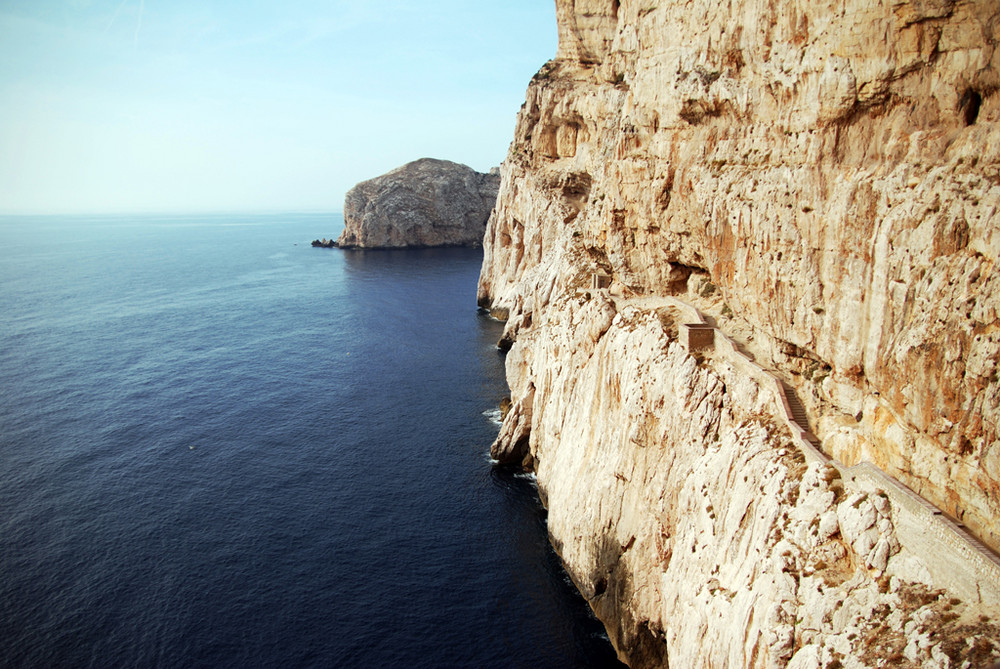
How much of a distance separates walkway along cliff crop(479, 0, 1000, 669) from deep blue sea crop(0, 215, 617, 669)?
358 inches

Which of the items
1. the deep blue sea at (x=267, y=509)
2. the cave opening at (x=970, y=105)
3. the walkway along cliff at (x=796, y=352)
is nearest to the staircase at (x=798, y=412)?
the walkway along cliff at (x=796, y=352)

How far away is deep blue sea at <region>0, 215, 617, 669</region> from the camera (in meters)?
43.1

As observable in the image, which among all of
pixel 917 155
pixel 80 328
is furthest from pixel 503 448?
pixel 80 328

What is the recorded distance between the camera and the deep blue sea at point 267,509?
141 feet

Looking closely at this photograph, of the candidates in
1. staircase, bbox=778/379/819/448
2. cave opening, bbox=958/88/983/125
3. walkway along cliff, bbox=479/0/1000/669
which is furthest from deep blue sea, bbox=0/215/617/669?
cave opening, bbox=958/88/983/125

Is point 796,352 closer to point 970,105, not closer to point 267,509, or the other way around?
point 970,105

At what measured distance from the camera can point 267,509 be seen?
57281mm

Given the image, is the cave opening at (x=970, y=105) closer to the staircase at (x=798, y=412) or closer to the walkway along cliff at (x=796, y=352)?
the walkway along cliff at (x=796, y=352)

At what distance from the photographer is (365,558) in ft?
167

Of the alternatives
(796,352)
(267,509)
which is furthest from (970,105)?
(267,509)

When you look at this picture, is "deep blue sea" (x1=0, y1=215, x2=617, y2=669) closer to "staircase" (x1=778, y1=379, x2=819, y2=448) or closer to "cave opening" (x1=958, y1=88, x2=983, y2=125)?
"staircase" (x1=778, y1=379, x2=819, y2=448)

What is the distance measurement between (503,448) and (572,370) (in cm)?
1406

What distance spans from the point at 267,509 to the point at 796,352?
43.9 meters

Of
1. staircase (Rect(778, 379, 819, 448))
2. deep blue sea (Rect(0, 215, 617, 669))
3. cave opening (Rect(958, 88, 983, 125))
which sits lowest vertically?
deep blue sea (Rect(0, 215, 617, 669))
